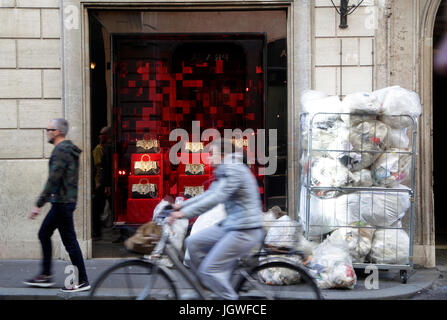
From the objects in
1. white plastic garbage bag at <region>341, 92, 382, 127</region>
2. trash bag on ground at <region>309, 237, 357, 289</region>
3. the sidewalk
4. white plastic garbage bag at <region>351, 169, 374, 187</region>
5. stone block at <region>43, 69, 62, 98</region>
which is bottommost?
the sidewalk

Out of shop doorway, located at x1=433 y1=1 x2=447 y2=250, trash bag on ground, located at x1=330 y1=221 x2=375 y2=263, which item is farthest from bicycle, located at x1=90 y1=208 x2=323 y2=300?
shop doorway, located at x1=433 y1=1 x2=447 y2=250

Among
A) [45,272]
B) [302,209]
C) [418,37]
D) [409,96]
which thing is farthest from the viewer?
[418,37]

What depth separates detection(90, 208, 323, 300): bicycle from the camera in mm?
4070

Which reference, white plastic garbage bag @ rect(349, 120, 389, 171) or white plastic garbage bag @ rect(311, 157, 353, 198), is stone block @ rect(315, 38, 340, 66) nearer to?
white plastic garbage bag @ rect(349, 120, 389, 171)

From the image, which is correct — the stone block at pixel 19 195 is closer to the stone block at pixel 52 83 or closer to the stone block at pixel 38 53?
the stone block at pixel 52 83

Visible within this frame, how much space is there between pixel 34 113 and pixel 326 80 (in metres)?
4.41

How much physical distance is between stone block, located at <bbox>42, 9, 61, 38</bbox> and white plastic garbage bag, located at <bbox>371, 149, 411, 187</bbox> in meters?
5.01

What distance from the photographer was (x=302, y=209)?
6.84 m

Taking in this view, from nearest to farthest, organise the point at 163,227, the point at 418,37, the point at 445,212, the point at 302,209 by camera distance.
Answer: the point at 163,227
the point at 302,209
the point at 418,37
the point at 445,212

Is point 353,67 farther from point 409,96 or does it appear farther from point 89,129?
point 89,129

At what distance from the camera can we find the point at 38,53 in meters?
7.62

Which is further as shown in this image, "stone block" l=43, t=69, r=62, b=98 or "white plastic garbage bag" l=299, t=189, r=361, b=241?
"stone block" l=43, t=69, r=62, b=98
